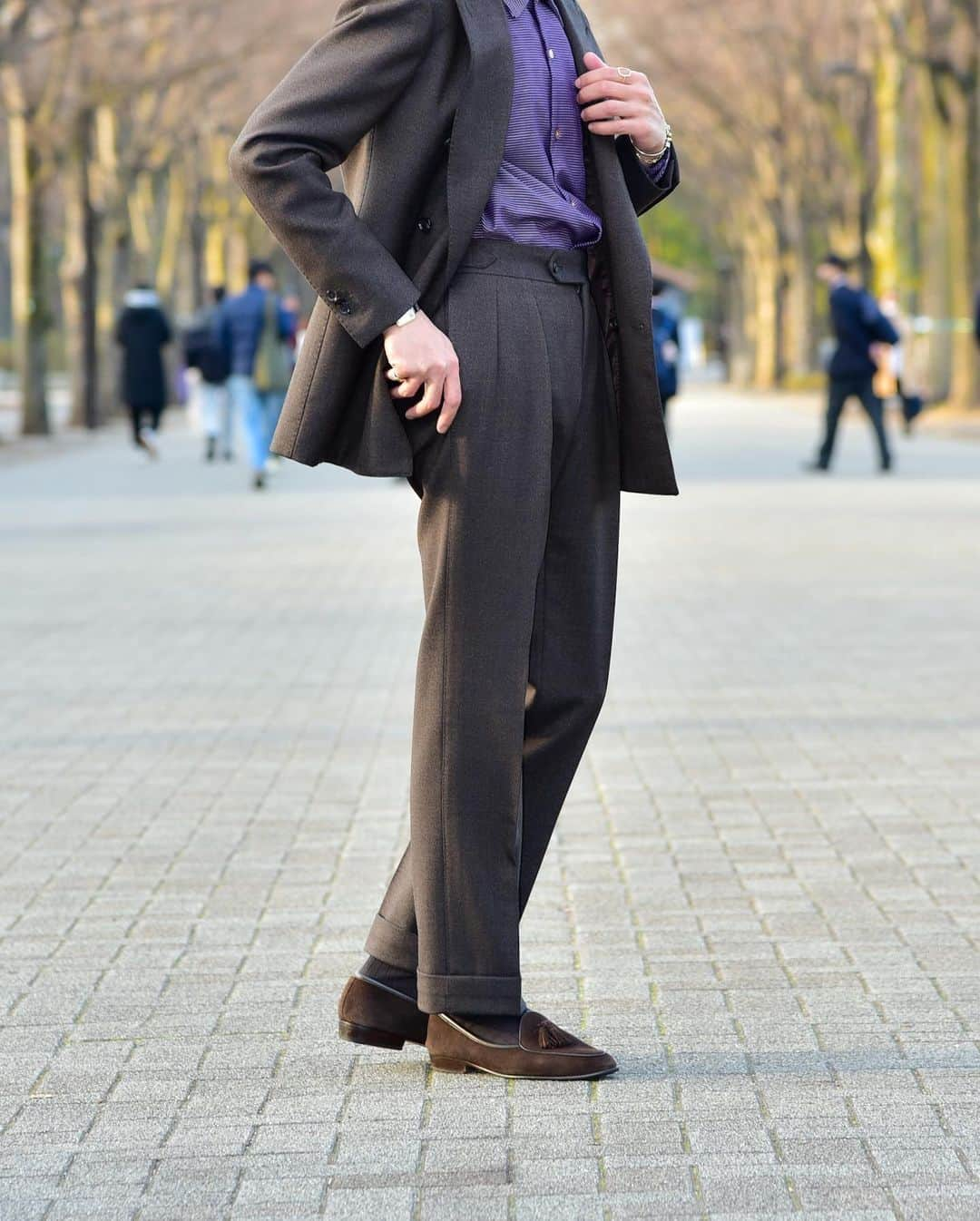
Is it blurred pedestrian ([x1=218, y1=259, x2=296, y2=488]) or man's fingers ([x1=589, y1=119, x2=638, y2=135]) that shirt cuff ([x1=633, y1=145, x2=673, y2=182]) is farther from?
blurred pedestrian ([x1=218, y1=259, x2=296, y2=488])

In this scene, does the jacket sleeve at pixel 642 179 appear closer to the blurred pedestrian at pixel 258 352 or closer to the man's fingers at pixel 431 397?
the man's fingers at pixel 431 397

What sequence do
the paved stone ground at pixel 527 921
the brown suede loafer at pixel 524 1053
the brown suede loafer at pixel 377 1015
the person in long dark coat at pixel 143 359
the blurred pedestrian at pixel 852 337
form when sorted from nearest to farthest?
1. the paved stone ground at pixel 527 921
2. the brown suede loafer at pixel 524 1053
3. the brown suede loafer at pixel 377 1015
4. the blurred pedestrian at pixel 852 337
5. the person in long dark coat at pixel 143 359

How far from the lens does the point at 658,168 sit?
4.04 meters

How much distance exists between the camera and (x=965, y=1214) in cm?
330

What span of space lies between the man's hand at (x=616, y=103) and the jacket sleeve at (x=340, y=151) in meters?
0.30

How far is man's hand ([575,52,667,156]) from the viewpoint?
3871 millimetres

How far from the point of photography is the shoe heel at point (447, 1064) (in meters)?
3.98

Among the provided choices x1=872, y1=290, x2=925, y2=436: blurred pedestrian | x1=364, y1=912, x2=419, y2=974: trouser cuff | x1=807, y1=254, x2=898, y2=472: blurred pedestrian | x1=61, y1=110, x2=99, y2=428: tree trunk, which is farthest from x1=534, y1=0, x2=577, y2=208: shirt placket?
x1=61, y1=110, x2=99, y2=428: tree trunk

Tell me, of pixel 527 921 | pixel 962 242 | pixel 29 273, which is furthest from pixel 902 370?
pixel 527 921

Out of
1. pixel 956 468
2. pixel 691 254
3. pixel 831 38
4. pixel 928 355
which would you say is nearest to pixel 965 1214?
pixel 956 468

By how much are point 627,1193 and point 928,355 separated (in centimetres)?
3224

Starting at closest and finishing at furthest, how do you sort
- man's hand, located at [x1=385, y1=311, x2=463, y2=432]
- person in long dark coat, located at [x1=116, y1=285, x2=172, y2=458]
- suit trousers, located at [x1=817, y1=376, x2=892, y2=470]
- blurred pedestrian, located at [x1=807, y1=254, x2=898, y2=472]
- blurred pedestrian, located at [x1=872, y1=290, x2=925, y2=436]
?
1. man's hand, located at [x1=385, y1=311, x2=463, y2=432]
2. blurred pedestrian, located at [x1=807, y1=254, x2=898, y2=472]
3. suit trousers, located at [x1=817, y1=376, x2=892, y2=470]
4. person in long dark coat, located at [x1=116, y1=285, x2=172, y2=458]
5. blurred pedestrian, located at [x1=872, y1=290, x2=925, y2=436]

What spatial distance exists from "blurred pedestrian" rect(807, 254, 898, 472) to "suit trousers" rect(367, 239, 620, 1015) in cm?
1760

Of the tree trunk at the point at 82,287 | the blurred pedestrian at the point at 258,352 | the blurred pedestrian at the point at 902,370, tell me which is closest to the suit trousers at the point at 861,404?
the blurred pedestrian at the point at 902,370
